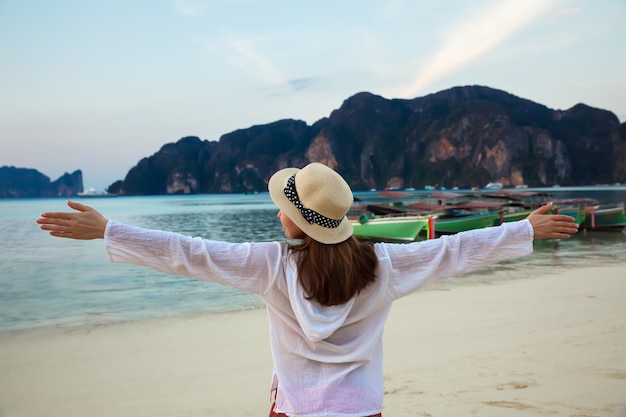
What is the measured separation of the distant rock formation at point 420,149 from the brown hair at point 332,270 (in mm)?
162325

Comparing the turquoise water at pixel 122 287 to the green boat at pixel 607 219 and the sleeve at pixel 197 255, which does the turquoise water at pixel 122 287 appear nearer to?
the green boat at pixel 607 219

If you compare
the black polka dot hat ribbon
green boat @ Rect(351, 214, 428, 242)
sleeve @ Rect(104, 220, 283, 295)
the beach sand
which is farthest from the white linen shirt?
green boat @ Rect(351, 214, 428, 242)

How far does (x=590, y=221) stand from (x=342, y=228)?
24.5m

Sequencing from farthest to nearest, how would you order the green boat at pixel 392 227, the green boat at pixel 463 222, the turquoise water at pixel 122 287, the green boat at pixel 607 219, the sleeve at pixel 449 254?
the green boat at pixel 607 219 < the green boat at pixel 463 222 < the green boat at pixel 392 227 < the turquoise water at pixel 122 287 < the sleeve at pixel 449 254

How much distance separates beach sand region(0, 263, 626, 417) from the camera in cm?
378

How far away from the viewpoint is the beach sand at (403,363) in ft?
12.4

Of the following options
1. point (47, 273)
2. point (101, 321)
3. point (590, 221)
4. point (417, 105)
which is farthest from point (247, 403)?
point (417, 105)

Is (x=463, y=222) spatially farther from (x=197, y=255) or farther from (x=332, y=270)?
(x=197, y=255)

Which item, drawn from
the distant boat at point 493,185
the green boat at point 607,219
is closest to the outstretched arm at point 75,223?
the green boat at point 607,219

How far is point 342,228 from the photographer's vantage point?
142 cm

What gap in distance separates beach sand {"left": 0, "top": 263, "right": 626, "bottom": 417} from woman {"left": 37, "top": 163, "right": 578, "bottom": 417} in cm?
230

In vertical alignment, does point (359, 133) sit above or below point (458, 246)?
above

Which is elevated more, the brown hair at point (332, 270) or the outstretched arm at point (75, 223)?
the outstretched arm at point (75, 223)

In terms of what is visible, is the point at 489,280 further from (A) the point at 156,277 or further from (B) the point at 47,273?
(B) the point at 47,273
